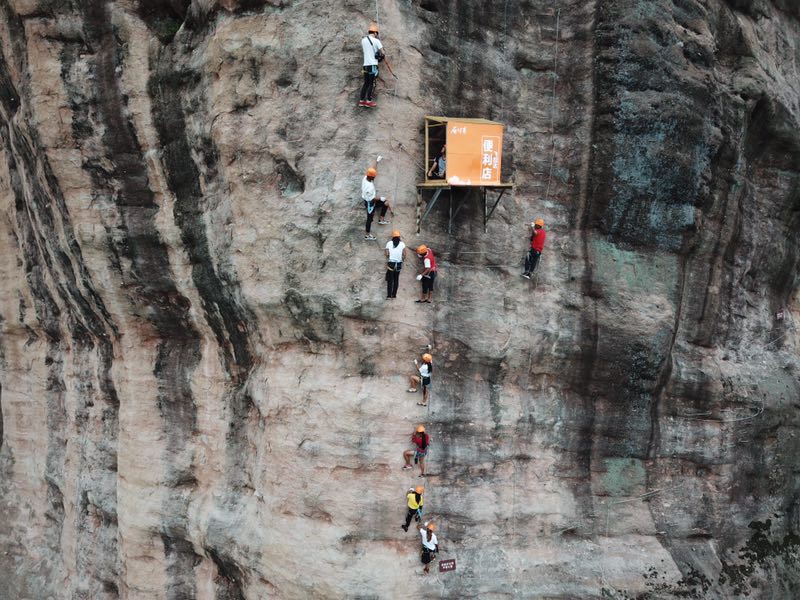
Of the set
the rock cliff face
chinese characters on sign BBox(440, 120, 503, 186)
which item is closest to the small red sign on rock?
the rock cliff face

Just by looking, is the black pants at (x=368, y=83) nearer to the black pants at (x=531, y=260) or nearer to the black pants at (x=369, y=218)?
the black pants at (x=369, y=218)

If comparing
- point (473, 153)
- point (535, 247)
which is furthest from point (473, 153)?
point (535, 247)

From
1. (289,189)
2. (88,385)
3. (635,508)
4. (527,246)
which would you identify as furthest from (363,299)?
(88,385)

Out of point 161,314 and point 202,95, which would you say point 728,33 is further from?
point 161,314

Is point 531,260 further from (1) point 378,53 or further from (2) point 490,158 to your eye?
(1) point 378,53

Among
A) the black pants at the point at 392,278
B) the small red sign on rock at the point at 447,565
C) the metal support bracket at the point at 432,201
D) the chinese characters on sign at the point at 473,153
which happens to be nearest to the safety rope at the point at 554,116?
the chinese characters on sign at the point at 473,153
